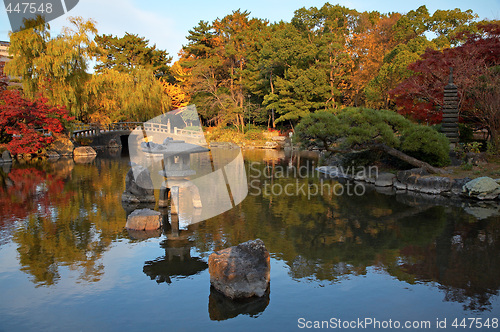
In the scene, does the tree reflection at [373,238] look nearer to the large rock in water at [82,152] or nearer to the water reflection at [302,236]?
the water reflection at [302,236]

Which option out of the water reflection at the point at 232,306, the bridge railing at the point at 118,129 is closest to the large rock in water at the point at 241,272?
the water reflection at the point at 232,306

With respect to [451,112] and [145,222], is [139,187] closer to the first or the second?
[145,222]

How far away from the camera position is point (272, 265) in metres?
7.00

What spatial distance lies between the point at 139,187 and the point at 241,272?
6734 mm

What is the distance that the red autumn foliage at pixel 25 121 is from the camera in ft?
71.6

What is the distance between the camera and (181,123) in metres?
40.2

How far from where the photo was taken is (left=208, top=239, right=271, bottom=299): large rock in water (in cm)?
577

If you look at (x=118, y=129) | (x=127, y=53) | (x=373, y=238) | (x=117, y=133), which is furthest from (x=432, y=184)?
(x=127, y=53)

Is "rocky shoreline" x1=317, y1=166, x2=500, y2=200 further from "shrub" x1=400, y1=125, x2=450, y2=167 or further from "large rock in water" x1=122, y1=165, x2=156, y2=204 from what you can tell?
"large rock in water" x1=122, y1=165, x2=156, y2=204

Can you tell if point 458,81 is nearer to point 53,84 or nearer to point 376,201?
point 376,201

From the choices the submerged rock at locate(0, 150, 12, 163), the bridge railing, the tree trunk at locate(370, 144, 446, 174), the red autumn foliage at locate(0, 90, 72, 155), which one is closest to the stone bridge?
the bridge railing

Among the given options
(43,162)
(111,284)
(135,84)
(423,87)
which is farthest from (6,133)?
(423,87)

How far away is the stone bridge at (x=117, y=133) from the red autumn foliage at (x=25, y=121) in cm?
459

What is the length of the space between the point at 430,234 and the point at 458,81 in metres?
9.55
